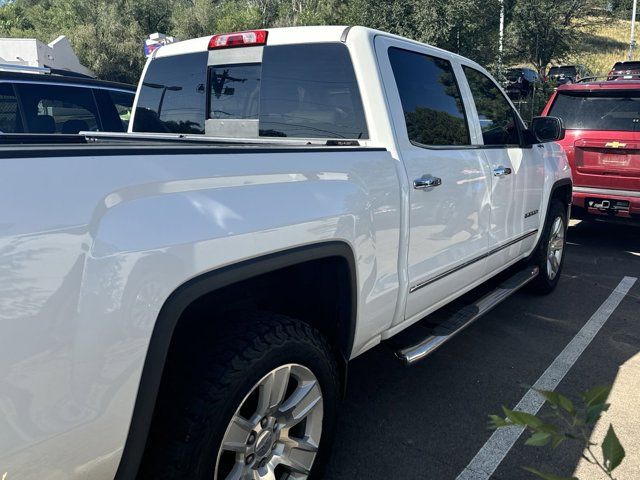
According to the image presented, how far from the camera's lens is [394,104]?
2.77m

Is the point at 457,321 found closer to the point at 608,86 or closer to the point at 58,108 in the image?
the point at 58,108

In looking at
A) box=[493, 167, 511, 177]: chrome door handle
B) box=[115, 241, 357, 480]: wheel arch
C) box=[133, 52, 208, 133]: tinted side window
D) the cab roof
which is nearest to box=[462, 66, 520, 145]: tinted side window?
box=[493, 167, 511, 177]: chrome door handle

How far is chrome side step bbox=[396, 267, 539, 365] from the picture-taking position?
2.80 m

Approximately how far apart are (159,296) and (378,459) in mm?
1652

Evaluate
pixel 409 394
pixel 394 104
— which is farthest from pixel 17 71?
pixel 409 394

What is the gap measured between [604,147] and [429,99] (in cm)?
432

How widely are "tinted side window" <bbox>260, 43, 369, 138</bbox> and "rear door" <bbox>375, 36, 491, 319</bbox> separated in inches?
7.4

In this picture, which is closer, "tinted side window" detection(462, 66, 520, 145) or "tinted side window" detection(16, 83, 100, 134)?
"tinted side window" detection(462, 66, 520, 145)

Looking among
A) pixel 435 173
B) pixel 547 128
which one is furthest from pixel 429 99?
pixel 547 128

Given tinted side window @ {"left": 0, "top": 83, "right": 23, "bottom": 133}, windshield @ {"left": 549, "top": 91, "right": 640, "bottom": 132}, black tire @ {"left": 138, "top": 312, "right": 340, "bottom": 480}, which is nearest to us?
black tire @ {"left": 138, "top": 312, "right": 340, "bottom": 480}

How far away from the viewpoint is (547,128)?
425 centimetres

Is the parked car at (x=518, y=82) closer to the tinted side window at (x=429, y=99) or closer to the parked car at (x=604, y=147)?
the parked car at (x=604, y=147)

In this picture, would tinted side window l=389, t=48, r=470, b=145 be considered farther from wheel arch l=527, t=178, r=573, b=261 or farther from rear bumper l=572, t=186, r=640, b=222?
rear bumper l=572, t=186, r=640, b=222

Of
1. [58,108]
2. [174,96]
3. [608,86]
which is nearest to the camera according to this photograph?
[174,96]
